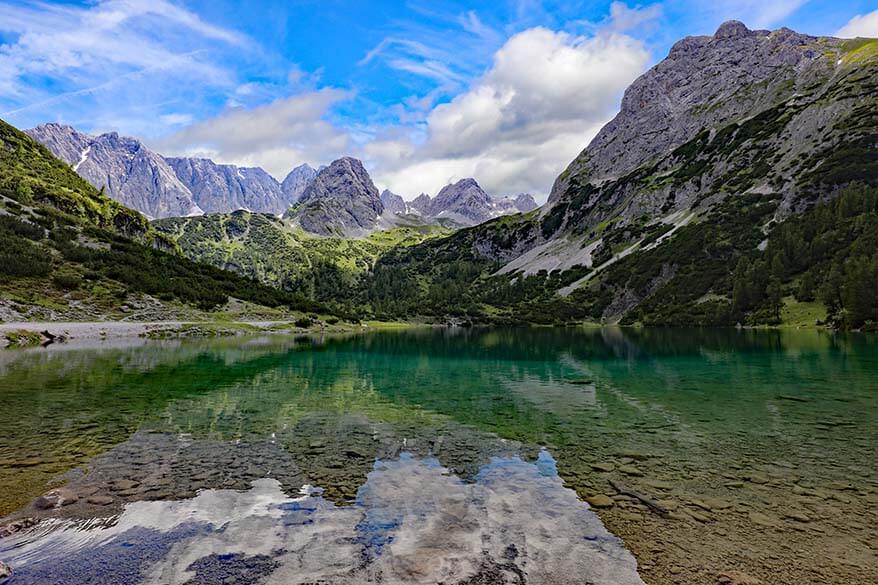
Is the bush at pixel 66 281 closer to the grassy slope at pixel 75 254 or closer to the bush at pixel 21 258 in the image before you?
the grassy slope at pixel 75 254

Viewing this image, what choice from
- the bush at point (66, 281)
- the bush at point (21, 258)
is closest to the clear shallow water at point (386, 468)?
the bush at point (66, 281)

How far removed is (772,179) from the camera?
7224 inches

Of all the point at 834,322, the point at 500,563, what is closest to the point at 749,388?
the point at 500,563

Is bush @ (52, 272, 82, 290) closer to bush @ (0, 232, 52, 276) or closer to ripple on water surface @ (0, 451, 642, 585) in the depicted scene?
bush @ (0, 232, 52, 276)

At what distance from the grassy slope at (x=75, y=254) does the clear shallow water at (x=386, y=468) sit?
64439 millimetres

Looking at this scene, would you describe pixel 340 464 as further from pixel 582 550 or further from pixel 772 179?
pixel 772 179

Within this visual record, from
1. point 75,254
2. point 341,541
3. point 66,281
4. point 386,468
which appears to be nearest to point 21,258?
point 66,281

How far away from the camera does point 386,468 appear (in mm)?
15922

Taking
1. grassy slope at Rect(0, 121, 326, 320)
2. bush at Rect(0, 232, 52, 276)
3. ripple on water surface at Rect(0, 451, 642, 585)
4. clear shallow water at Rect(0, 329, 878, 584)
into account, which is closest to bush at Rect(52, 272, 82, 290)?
grassy slope at Rect(0, 121, 326, 320)

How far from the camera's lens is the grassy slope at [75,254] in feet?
276

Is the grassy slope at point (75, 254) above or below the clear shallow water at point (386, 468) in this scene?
above

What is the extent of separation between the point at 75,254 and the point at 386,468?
111937 millimetres

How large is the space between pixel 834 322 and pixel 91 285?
154583 mm

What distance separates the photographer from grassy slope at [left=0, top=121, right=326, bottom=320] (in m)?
84.0
